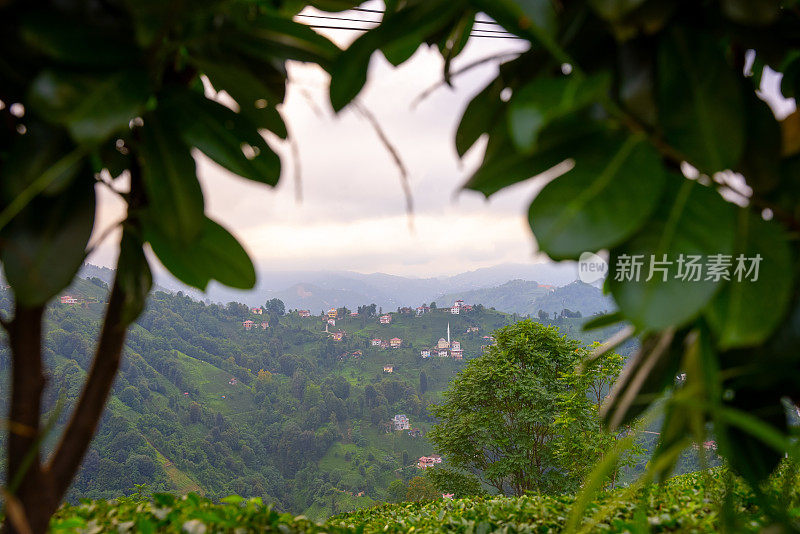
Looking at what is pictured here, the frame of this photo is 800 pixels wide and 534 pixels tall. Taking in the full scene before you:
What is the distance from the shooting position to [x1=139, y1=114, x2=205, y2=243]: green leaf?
1.19ft

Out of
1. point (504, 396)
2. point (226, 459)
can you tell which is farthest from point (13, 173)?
point (226, 459)

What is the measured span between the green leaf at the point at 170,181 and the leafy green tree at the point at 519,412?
37.6 ft

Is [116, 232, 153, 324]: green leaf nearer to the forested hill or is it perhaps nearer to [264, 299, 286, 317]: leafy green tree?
the forested hill

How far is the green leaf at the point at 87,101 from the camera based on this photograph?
31 centimetres

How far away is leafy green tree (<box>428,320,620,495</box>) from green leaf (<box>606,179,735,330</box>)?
1140cm

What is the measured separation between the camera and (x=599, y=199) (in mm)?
300

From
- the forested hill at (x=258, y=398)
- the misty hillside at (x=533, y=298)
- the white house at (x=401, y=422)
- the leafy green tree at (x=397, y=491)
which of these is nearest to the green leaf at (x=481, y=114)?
the leafy green tree at (x=397, y=491)

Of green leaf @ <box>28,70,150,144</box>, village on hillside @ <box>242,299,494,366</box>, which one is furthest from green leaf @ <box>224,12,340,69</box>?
village on hillside @ <box>242,299,494,366</box>

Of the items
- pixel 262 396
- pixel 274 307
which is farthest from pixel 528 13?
pixel 274 307

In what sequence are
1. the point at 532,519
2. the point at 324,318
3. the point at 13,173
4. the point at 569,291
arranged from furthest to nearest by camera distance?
1. the point at 569,291
2. the point at 324,318
3. the point at 532,519
4. the point at 13,173

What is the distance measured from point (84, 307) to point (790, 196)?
137 feet

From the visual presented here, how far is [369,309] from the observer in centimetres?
4756

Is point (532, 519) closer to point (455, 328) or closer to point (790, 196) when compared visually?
point (790, 196)

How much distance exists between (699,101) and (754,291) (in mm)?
133
